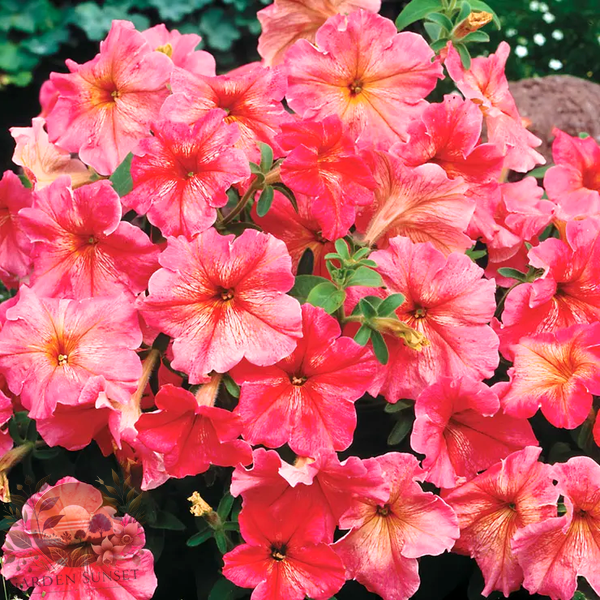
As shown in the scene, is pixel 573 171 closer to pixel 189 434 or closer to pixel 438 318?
pixel 438 318

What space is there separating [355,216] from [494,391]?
0.32m

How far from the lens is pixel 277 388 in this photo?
112cm

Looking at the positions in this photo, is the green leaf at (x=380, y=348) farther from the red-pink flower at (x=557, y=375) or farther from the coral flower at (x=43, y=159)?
the coral flower at (x=43, y=159)

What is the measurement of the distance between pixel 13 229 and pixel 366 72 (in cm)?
66

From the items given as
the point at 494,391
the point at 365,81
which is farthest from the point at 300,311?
the point at 365,81

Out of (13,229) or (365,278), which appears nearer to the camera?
(365,278)

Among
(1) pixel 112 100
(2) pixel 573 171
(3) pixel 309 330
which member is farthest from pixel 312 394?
(2) pixel 573 171

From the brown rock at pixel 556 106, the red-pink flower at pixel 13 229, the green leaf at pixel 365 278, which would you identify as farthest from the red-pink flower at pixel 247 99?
the brown rock at pixel 556 106

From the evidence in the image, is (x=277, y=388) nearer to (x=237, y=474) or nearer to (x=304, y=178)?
(x=237, y=474)

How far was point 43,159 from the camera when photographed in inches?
55.7

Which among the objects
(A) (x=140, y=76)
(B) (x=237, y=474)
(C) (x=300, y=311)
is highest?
(A) (x=140, y=76)

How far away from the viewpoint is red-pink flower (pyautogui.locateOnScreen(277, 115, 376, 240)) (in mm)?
1149

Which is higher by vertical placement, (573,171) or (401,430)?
(573,171)

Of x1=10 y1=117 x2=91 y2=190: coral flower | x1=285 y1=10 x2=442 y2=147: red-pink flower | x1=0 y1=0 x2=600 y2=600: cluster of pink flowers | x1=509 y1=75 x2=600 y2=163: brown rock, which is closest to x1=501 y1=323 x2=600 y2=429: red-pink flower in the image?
x1=0 y1=0 x2=600 y2=600: cluster of pink flowers
